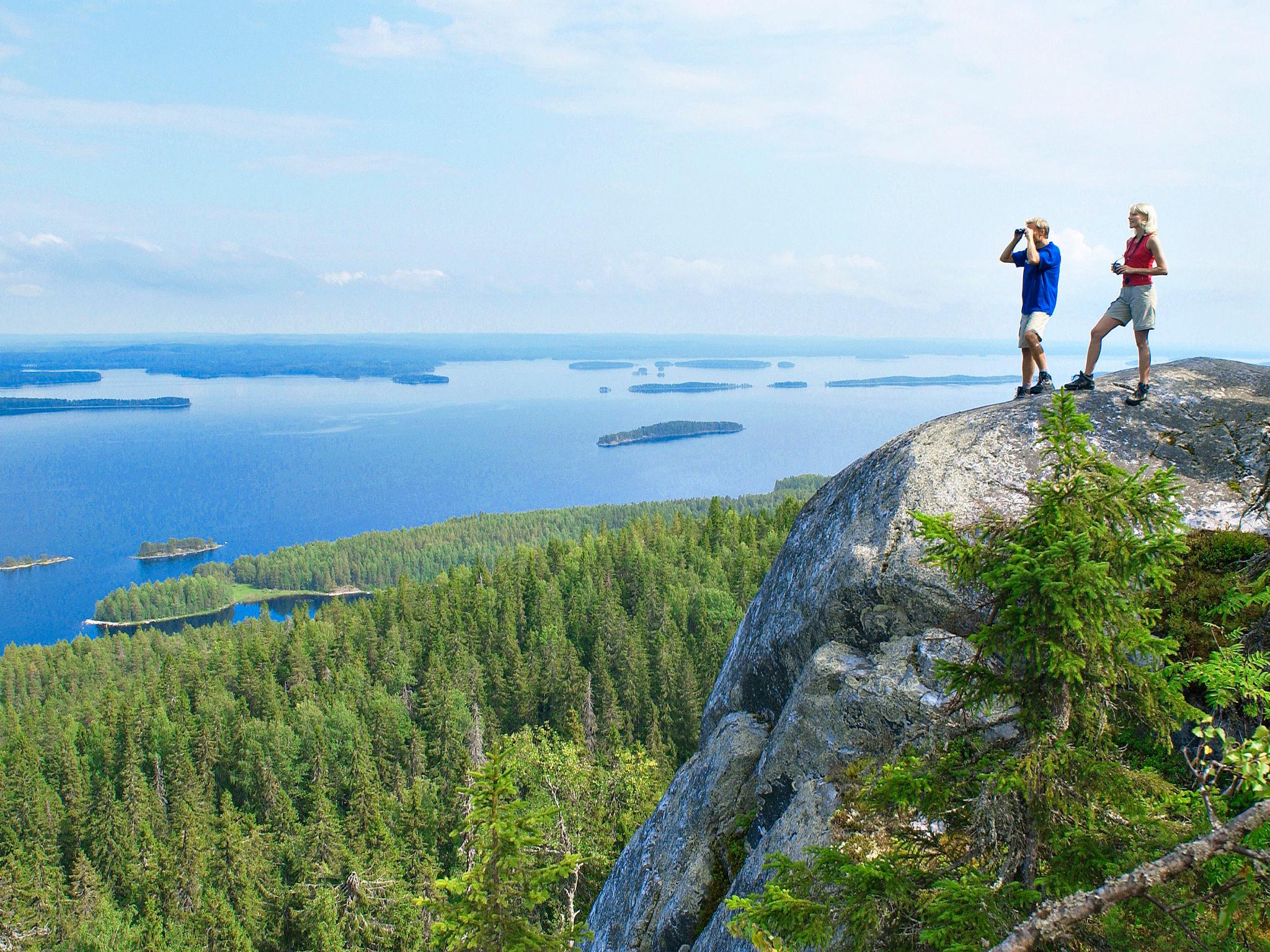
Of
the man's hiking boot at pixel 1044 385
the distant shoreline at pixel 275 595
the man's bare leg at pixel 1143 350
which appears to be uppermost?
the man's bare leg at pixel 1143 350

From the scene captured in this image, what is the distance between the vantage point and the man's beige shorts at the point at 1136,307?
9812 mm

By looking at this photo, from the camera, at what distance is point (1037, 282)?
36.5 ft

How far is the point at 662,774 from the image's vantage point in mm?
45625

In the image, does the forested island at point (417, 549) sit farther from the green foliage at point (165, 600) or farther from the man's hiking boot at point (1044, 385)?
the man's hiking boot at point (1044, 385)

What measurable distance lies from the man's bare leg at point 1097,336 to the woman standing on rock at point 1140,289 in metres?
0.01

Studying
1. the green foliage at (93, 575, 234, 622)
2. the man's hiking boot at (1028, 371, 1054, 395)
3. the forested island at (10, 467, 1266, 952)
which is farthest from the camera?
the green foliage at (93, 575, 234, 622)

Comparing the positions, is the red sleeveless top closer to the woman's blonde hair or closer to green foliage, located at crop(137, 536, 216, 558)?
the woman's blonde hair

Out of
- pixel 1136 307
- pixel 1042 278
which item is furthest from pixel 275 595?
pixel 1136 307

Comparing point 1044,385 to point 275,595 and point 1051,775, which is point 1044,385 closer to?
point 1051,775

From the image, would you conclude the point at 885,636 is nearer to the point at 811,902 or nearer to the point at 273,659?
the point at 811,902

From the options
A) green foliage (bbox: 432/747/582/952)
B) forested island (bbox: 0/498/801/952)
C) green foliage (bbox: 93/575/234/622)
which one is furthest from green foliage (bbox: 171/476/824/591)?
green foliage (bbox: 432/747/582/952)

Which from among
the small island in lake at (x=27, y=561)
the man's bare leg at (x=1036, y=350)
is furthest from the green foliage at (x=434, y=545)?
the man's bare leg at (x=1036, y=350)

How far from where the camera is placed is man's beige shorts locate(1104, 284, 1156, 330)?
32.2ft

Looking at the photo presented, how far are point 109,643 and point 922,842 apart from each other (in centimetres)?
9929
